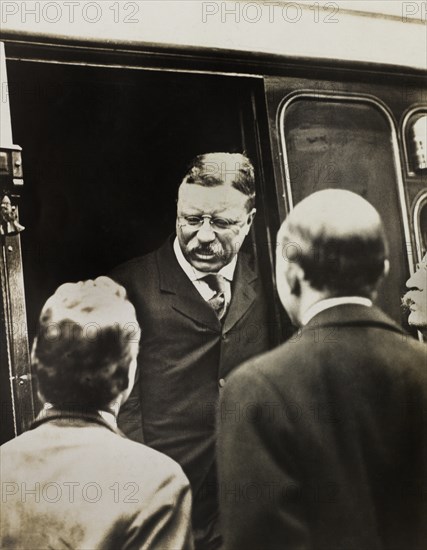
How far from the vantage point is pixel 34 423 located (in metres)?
2.49

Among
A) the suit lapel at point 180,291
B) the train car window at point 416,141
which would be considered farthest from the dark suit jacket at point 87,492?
the train car window at point 416,141

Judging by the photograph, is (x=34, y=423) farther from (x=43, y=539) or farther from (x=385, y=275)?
(x=385, y=275)

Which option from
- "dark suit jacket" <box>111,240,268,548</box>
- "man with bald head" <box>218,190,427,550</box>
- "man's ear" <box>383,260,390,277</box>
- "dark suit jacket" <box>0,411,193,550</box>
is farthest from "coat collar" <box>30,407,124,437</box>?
"man's ear" <box>383,260,390,277</box>

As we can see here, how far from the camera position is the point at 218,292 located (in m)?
2.72

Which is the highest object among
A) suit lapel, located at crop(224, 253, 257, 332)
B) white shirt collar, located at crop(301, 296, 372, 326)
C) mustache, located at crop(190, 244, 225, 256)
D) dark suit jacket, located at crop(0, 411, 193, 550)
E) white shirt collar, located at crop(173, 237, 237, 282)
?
mustache, located at crop(190, 244, 225, 256)

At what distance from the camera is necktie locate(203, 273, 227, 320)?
2.70 metres

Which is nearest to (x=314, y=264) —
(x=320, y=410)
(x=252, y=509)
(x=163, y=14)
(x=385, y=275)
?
(x=385, y=275)

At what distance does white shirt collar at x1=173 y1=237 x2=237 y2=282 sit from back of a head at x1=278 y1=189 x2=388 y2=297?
0.64ft

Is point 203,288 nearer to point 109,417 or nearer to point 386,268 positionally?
point 109,417

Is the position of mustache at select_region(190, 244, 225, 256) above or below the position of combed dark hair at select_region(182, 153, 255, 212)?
below

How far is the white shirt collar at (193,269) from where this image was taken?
2696mm

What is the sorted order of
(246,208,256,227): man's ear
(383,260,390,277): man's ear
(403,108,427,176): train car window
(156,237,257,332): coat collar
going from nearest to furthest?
(156,237,257,332): coat collar
(246,208,256,227): man's ear
(383,260,390,277): man's ear
(403,108,427,176): train car window

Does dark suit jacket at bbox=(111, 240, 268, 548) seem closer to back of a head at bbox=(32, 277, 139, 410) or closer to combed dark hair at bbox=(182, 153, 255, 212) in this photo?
back of a head at bbox=(32, 277, 139, 410)

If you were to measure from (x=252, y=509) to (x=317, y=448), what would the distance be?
298 mm
